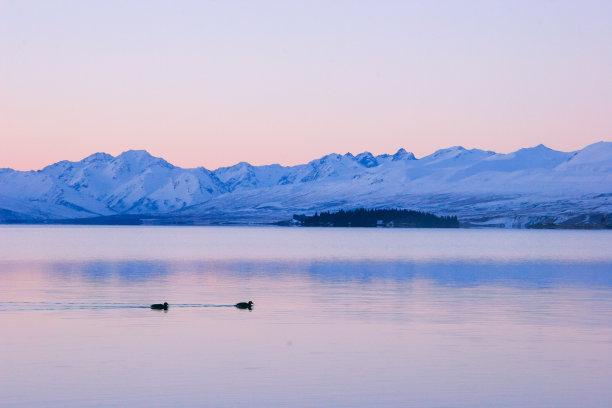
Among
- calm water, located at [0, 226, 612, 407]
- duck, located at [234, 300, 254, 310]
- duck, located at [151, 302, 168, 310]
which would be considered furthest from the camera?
duck, located at [234, 300, 254, 310]

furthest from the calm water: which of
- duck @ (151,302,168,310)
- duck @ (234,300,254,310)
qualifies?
duck @ (234,300,254,310)

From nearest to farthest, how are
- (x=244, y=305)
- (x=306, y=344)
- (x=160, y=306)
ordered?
(x=306, y=344) → (x=160, y=306) → (x=244, y=305)

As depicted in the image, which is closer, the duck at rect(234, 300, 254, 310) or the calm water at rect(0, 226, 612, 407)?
the calm water at rect(0, 226, 612, 407)

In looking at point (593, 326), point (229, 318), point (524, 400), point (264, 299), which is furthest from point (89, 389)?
point (264, 299)

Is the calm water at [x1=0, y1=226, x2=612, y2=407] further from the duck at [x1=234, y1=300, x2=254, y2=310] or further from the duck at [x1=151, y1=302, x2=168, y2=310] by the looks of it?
the duck at [x1=234, y1=300, x2=254, y2=310]

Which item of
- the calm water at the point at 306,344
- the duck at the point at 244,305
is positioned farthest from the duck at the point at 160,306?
the duck at the point at 244,305

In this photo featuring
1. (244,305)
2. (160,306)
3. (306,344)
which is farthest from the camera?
(244,305)

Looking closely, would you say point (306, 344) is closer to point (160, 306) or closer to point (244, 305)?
point (244, 305)

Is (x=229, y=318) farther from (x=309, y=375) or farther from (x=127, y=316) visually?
(x=309, y=375)

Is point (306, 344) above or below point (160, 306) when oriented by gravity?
below

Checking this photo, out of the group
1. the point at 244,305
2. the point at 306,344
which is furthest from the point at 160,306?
the point at 306,344

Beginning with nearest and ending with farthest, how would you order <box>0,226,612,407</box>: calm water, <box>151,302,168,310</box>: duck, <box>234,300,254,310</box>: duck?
<box>0,226,612,407</box>: calm water
<box>151,302,168,310</box>: duck
<box>234,300,254,310</box>: duck

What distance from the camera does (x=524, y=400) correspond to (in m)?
29.7

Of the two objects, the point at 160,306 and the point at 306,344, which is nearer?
the point at 306,344
